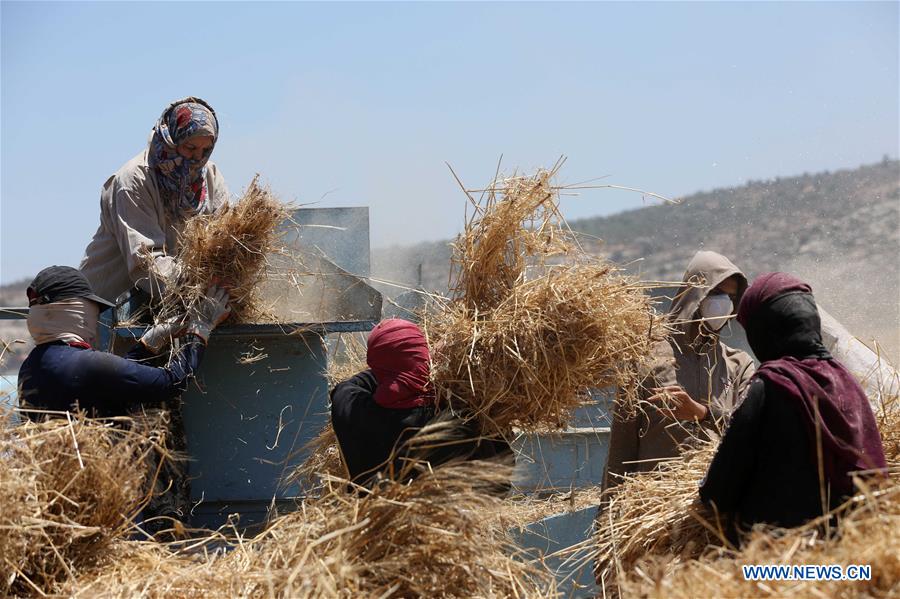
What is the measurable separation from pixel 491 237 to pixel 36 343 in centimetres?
189

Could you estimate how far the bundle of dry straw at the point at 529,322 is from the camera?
3.30 metres

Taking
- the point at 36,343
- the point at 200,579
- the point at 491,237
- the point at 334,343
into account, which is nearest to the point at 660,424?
A: the point at 491,237

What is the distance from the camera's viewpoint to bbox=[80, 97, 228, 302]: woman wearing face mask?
428 cm

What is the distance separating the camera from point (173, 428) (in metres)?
4.32

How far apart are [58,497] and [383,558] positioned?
1.01 metres

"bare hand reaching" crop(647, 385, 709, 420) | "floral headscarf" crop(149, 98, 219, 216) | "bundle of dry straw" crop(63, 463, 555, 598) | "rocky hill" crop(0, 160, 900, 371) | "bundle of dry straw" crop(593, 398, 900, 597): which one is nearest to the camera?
"bundle of dry straw" crop(593, 398, 900, 597)

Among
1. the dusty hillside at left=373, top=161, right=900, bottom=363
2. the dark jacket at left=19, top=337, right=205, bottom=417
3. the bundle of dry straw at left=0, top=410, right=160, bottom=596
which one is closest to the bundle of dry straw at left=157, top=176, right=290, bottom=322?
the dark jacket at left=19, top=337, right=205, bottom=417

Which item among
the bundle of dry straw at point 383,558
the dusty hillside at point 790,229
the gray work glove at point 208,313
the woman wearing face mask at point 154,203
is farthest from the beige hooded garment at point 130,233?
the dusty hillside at point 790,229

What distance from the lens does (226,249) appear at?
4156 millimetres

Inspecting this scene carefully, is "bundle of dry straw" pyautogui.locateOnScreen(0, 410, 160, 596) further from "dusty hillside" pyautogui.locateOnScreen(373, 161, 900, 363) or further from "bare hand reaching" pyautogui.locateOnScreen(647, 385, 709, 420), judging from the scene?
"dusty hillside" pyautogui.locateOnScreen(373, 161, 900, 363)

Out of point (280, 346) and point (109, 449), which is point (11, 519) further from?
point (280, 346)

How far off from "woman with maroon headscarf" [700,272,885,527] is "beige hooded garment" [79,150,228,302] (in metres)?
2.71

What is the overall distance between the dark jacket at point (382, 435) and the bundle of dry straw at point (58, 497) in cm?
75

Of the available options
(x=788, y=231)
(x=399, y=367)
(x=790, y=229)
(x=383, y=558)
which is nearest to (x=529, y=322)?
(x=399, y=367)
